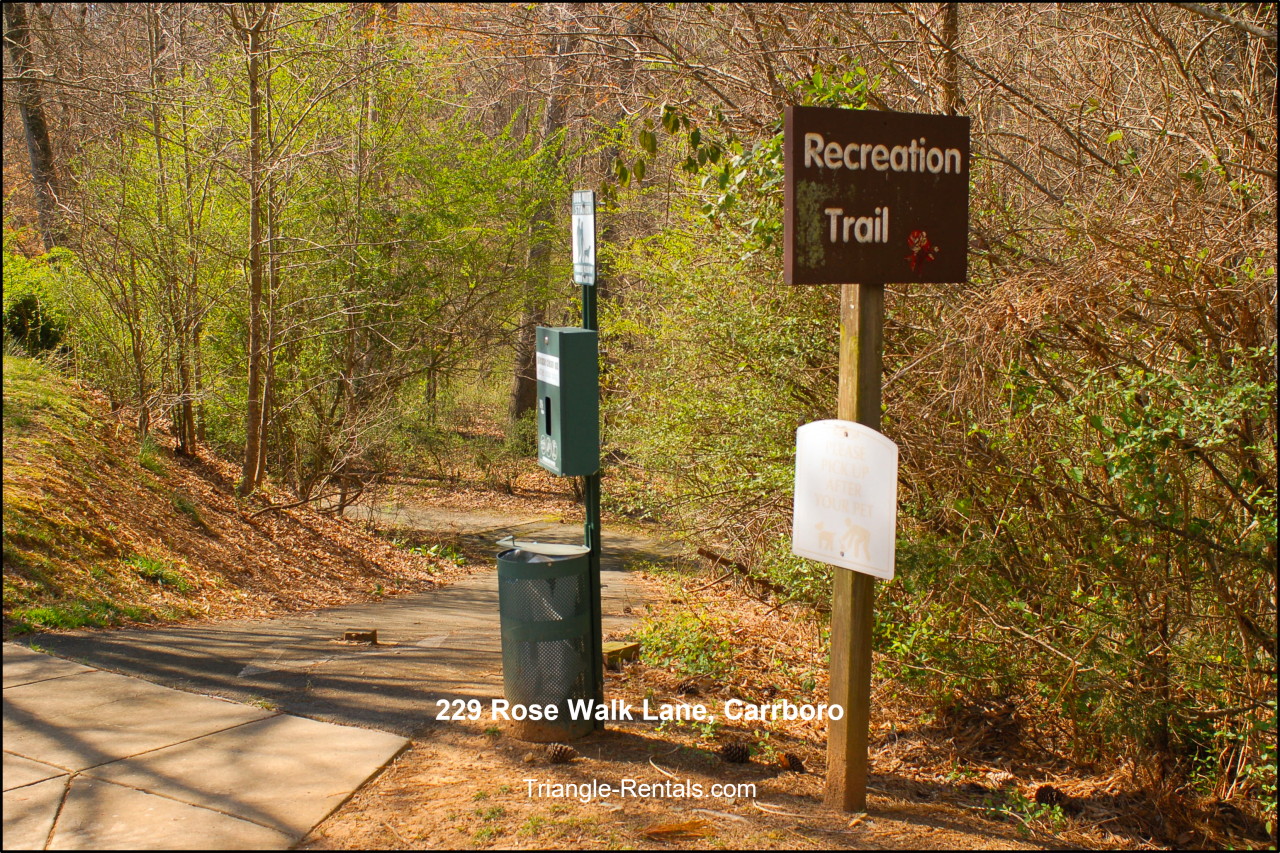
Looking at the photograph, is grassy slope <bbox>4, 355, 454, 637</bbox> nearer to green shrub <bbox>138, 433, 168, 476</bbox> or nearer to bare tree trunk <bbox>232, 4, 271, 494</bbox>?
green shrub <bbox>138, 433, 168, 476</bbox>

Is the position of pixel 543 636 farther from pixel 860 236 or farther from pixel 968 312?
pixel 968 312

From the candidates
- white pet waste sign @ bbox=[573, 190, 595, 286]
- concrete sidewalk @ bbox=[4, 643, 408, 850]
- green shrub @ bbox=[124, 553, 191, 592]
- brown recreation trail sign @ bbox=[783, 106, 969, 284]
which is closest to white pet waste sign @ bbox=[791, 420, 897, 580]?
brown recreation trail sign @ bbox=[783, 106, 969, 284]

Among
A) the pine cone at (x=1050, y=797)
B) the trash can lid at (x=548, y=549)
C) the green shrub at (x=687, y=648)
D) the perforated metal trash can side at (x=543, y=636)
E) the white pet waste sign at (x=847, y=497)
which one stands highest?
the white pet waste sign at (x=847, y=497)

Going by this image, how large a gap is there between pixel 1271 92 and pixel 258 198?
33.1 ft

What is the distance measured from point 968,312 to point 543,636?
2.72 metres

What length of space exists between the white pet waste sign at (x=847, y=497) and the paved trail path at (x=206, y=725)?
220 cm

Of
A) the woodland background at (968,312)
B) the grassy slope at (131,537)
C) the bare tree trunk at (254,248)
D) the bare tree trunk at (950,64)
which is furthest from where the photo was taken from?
the bare tree trunk at (254,248)

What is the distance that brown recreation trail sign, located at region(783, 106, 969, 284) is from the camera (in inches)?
151

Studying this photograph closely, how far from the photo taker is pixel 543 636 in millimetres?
4754

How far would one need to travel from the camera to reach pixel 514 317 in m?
20.4

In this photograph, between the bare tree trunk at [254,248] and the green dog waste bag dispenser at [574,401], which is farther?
the bare tree trunk at [254,248]

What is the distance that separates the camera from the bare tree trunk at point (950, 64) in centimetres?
593

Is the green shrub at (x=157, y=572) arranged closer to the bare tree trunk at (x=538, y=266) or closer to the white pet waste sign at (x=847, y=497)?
the white pet waste sign at (x=847, y=497)

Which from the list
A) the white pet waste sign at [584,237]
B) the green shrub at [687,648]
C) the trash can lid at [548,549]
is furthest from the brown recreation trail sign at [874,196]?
the green shrub at [687,648]
